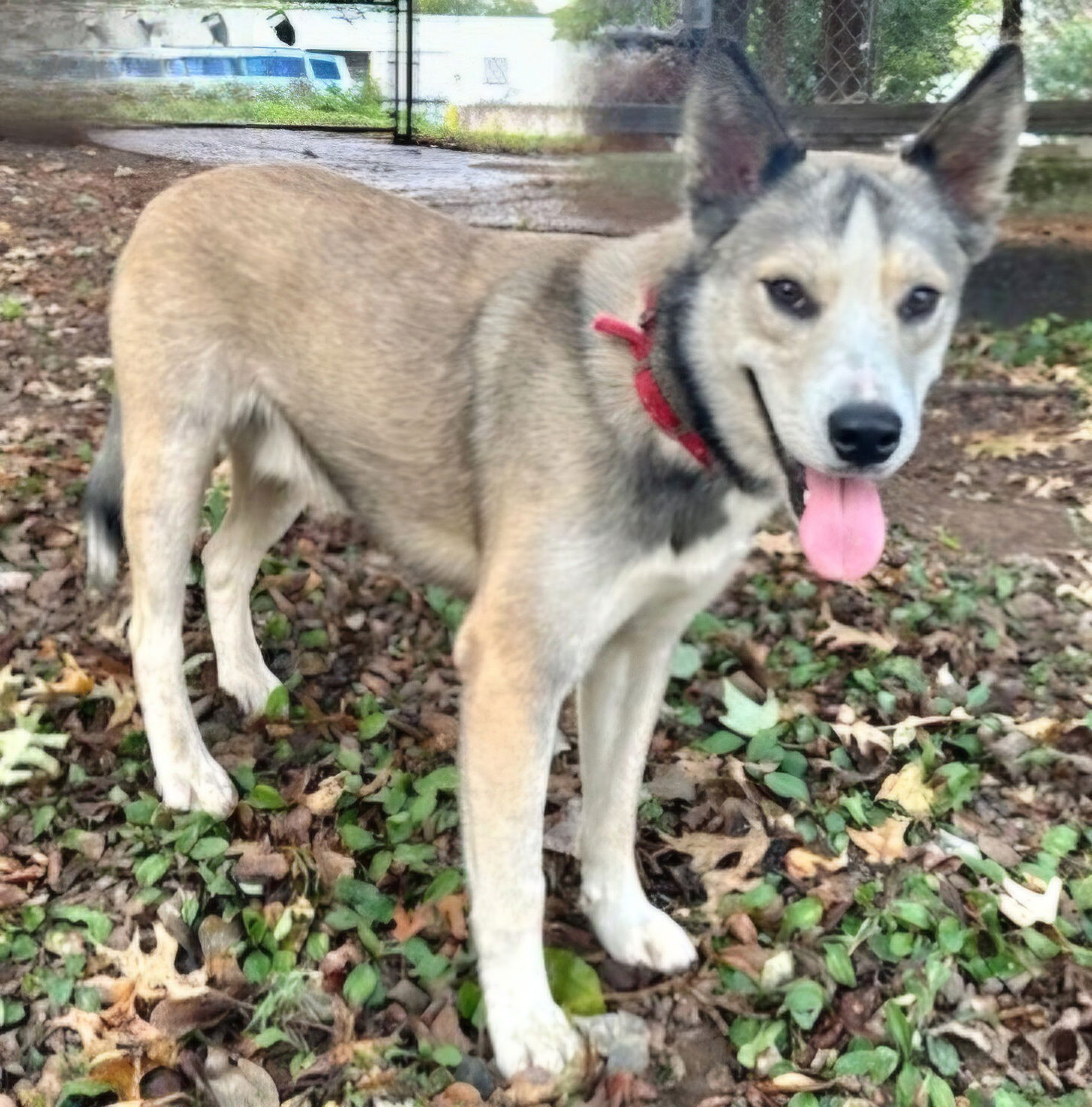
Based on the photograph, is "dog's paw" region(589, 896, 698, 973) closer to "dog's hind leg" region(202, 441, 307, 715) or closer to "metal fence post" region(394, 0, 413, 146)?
"dog's hind leg" region(202, 441, 307, 715)

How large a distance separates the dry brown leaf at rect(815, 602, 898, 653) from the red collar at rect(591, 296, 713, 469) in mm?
1969

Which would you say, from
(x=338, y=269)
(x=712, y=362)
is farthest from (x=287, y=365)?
(x=712, y=362)

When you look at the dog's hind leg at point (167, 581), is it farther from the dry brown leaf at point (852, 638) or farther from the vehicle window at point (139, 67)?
the vehicle window at point (139, 67)

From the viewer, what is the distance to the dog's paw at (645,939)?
2875 mm

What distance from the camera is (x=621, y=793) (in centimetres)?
289

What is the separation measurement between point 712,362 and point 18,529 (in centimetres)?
332

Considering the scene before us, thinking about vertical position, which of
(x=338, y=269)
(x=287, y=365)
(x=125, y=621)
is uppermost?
(x=338, y=269)

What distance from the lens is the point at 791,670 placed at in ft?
13.3

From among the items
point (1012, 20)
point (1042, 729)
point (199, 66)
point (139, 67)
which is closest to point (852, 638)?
point (1042, 729)

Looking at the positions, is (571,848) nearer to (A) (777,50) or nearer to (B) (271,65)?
(A) (777,50)

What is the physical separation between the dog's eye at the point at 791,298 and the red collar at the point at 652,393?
0.94 ft

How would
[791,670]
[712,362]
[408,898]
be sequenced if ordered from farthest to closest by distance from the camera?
[791,670] → [408,898] → [712,362]

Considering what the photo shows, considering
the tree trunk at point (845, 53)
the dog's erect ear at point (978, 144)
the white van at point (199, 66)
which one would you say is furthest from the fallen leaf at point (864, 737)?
the white van at point (199, 66)

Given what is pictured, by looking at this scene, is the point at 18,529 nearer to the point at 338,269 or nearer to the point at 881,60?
the point at 338,269
